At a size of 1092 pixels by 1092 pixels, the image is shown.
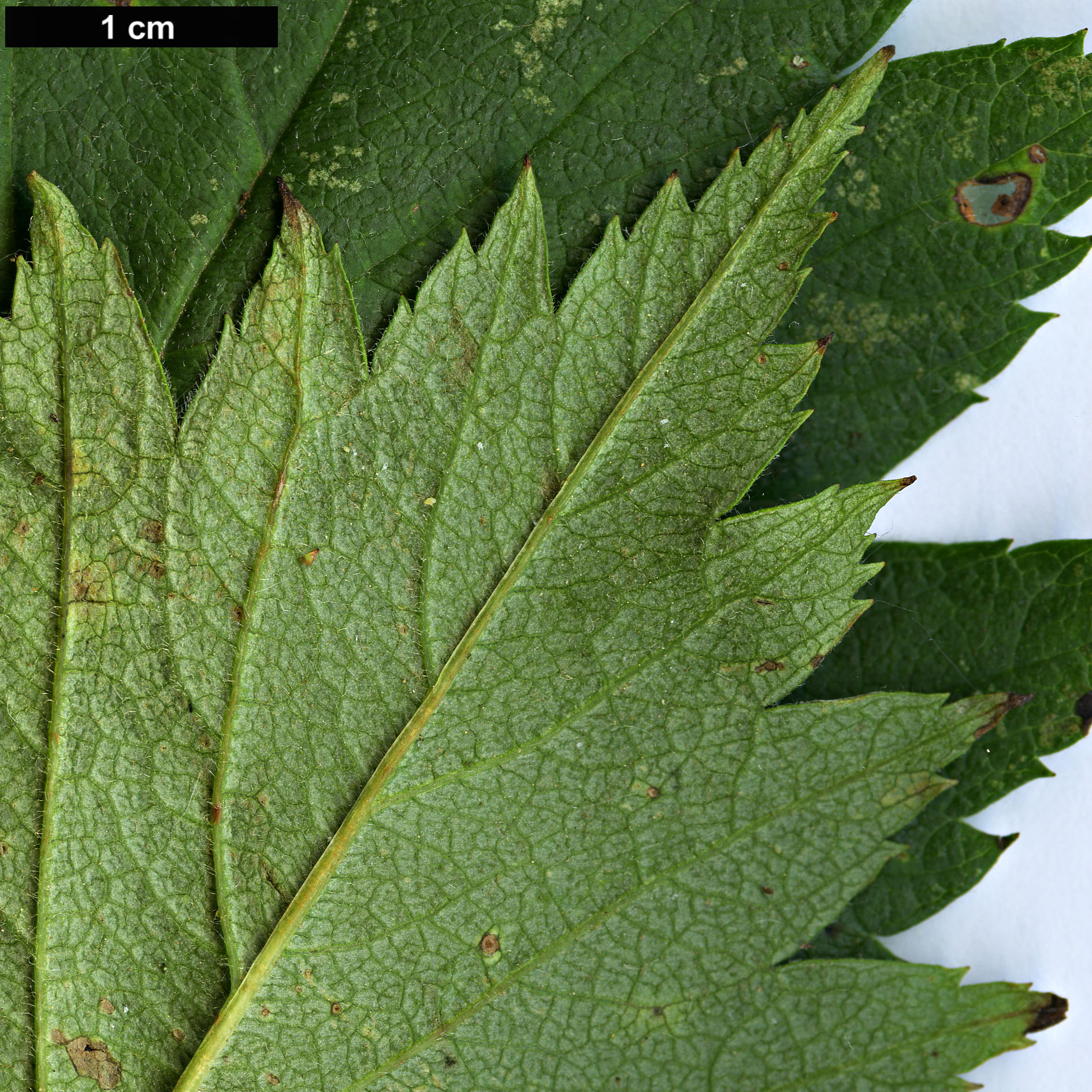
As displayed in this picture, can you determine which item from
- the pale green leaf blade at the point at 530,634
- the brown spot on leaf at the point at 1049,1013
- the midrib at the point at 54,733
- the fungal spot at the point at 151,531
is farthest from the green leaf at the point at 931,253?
the midrib at the point at 54,733

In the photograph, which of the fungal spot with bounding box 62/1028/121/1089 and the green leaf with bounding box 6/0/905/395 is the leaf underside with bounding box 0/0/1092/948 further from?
the fungal spot with bounding box 62/1028/121/1089

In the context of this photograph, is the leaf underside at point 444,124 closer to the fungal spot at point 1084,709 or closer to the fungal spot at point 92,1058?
the fungal spot at point 1084,709

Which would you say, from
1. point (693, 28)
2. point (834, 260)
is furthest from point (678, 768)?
point (693, 28)

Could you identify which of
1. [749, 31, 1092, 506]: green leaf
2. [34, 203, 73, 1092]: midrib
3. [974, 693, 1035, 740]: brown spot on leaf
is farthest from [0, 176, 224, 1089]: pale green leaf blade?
[974, 693, 1035, 740]: brown spot on leaf

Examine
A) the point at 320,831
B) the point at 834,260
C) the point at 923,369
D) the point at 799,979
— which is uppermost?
the point at 834,260

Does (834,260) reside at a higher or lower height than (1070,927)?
higher

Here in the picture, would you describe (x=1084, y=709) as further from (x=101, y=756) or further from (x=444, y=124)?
(x=101, y=756)

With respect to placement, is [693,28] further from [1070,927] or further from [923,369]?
[1070,927]
